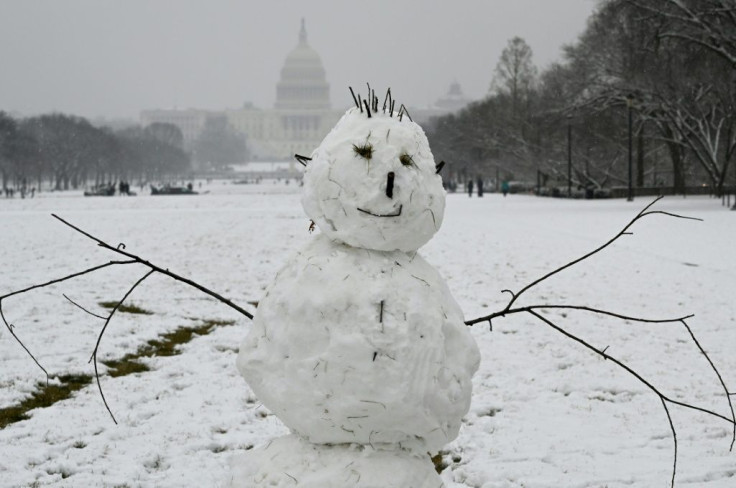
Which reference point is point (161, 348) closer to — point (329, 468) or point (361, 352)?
point (329, 468)

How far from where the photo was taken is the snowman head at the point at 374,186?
10.4 feet

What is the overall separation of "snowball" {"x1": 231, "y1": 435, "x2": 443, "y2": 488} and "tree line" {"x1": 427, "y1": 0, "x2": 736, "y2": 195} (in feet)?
91.6

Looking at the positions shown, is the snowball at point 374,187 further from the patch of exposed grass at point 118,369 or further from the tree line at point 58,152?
the tree line at point 58,152

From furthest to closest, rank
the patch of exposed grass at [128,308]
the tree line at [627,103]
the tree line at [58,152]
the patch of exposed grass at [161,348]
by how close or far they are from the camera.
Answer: the tree line at [58,152]
the tree line at [627,103]
the patch of exposed grass at [128,308]
the patch of exposed grass at [161,348]

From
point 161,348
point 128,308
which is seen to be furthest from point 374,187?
point 128,308

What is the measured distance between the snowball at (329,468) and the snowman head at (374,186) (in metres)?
0.84

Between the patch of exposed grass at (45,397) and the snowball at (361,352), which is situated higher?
the snowball at (361,352)

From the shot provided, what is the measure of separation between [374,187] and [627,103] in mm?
33347

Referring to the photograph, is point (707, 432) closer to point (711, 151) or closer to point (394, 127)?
point (394, 127)

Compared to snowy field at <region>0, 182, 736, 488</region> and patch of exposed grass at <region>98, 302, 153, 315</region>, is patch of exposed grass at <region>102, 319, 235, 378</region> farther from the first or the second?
patch of exposed grass at <region>98, 302, 153, 315</region>

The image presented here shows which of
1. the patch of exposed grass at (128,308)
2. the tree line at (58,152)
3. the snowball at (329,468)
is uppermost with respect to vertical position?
the tree line at (58,152)

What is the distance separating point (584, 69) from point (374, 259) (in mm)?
43957

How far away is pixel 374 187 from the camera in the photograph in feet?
10.3

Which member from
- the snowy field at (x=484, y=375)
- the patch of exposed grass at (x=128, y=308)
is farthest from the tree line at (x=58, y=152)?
the patch of exposed grass at (x=128, y=308)
